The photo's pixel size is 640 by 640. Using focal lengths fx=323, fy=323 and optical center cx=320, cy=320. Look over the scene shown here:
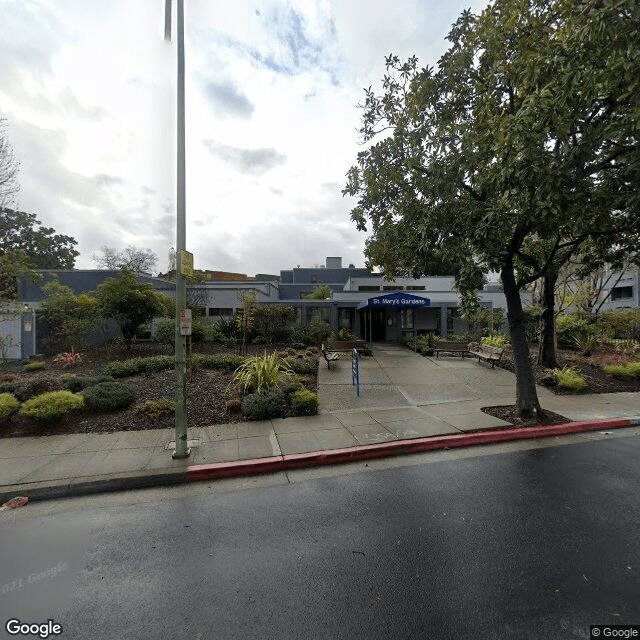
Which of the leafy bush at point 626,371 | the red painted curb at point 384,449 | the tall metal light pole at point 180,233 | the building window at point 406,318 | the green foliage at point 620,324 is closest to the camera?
the red painted curb at point 384,449

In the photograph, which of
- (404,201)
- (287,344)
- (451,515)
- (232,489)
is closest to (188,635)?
(232,489)

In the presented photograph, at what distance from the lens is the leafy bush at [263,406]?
654 cm

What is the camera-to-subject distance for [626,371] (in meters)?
10.0

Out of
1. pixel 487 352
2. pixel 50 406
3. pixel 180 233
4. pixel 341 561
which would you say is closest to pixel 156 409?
pixel 50 406

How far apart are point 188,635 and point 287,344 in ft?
48.1

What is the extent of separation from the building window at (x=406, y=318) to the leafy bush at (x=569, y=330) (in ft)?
27.2

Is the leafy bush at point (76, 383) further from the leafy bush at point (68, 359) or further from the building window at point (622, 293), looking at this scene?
the building window at point (622, 293)

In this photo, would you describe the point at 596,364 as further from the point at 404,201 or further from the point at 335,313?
the point at 335,313

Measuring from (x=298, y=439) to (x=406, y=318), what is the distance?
18.2 metres

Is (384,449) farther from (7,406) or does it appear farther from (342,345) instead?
(342,345)

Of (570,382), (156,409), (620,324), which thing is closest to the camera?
(156,409)

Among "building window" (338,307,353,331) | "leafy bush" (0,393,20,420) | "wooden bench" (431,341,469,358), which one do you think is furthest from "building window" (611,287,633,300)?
"leafy bush" (0,393,20,420)

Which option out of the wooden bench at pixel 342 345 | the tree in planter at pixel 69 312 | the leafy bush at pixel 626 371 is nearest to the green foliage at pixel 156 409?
the wooden bench at pixel 342 345

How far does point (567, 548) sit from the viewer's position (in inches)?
114
